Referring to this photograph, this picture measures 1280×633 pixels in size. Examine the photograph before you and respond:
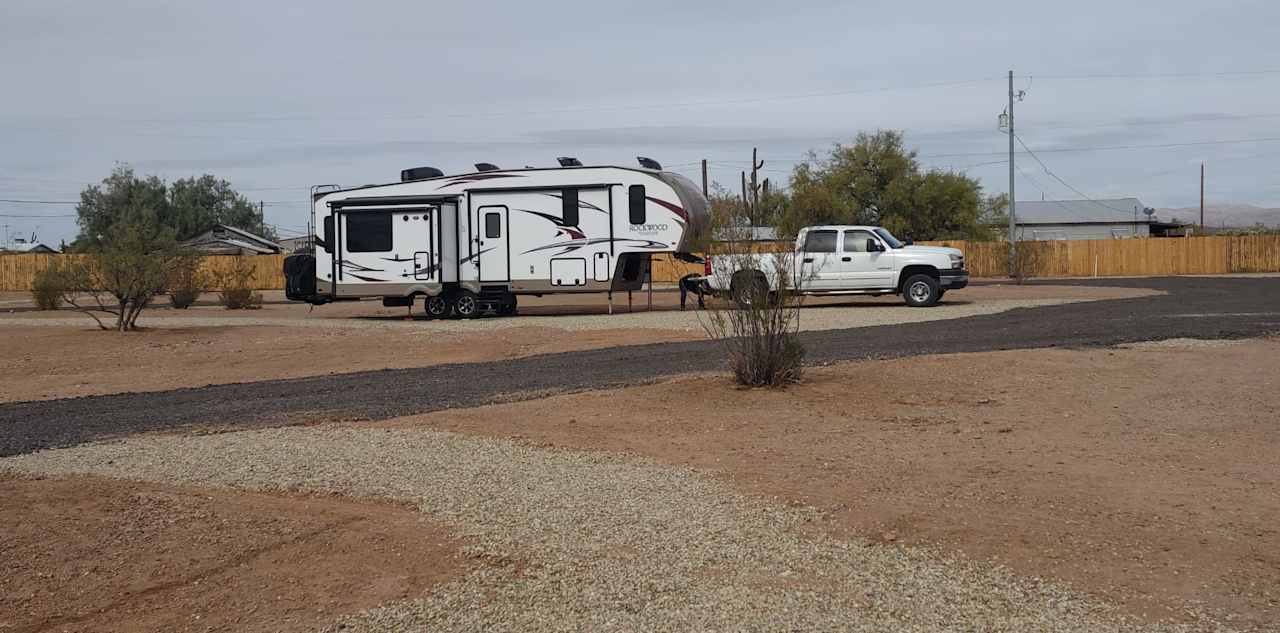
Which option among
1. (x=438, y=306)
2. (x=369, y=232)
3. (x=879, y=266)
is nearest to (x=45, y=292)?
(x=369, y=232)

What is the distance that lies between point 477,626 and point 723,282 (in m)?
8.30

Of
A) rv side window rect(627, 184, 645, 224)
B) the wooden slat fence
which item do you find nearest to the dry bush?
rv side window rect(627, 184, 645, 224)

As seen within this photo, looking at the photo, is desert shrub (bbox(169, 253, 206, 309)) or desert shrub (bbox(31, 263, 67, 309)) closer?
desert shrub (bbox(169, 253, 206, 309))

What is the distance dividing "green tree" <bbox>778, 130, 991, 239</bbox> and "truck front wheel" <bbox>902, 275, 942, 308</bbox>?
3315 centimetres

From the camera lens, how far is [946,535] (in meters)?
6.37

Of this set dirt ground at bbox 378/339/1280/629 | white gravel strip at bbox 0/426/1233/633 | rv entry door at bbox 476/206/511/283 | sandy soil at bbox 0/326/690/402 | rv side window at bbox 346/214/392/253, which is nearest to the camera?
white gravel strip at bbox 0/426/1233/633

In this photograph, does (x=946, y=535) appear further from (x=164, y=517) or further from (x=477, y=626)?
(x=164, y=517)


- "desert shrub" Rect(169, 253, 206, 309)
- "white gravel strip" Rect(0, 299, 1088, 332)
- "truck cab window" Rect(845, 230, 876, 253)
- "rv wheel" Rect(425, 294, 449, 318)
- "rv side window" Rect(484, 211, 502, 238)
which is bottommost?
"white gravel strip" Rect(0, 299, 1088, 332)

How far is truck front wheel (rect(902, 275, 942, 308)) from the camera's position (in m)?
26.2

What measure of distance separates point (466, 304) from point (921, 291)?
32.6 ft

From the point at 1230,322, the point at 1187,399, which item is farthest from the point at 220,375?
the point at 1230,322

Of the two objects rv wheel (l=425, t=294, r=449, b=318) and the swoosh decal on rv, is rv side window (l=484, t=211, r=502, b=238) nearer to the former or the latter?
the swoosh decal on rv

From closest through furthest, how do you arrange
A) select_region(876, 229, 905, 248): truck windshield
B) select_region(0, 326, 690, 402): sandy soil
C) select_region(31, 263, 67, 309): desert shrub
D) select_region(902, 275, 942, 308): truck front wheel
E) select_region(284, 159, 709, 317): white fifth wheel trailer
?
select_region(0, 326, 690, 402): sandy soil
select_region(284, 159, 709, 317): white fifth wheel trailer
select_region(902, 275, 942, 308): truck front wheel
select_region(876, 229, 905, 248): truck windshield
select_region(31, 263, 67, 309): desert shrub

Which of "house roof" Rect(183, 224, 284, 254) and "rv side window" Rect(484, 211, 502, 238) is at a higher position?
"house roof" Rect(183, 224, 284, 254)
